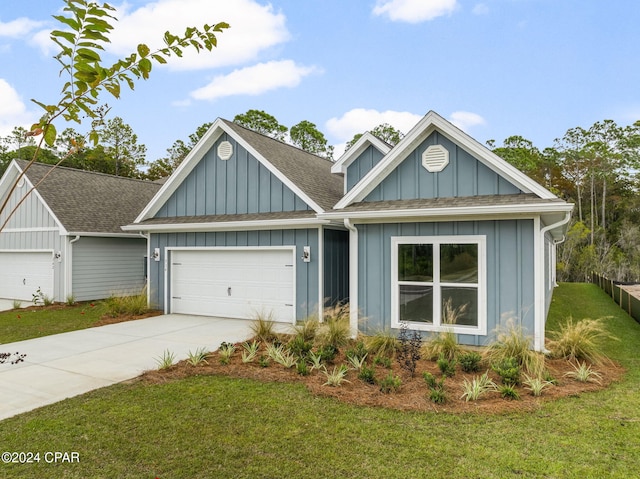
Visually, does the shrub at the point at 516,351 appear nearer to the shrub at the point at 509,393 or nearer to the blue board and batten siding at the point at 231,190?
the shrub at the point at 509,393

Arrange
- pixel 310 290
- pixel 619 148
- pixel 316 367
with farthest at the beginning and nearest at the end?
pixel 619 148 → pixel 310 290 → pixel 316 367

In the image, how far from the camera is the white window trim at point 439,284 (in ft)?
→ 25.8

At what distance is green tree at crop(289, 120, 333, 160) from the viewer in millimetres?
36094

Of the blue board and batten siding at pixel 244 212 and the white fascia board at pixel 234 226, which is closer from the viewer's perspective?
the white fascia board at pixel 234 226

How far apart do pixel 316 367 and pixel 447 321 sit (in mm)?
2797

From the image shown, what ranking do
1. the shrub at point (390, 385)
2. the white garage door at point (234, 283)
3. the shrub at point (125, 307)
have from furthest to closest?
the shrub at point (125, 307) → the white garage door at point (234, 283) → the shrub at point (390, 385)

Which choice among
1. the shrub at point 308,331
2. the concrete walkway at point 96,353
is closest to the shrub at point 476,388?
the shrub at point 308,331

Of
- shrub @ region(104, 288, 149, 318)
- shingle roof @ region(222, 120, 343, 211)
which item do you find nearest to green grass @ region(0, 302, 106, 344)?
shrub @ region(104, 288, 149, 318)

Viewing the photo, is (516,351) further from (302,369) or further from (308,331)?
(308,331)

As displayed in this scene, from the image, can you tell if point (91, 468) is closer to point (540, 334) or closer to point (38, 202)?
point (540, 334)

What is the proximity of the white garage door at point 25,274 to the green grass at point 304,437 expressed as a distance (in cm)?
1147

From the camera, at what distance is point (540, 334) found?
7.47 meters

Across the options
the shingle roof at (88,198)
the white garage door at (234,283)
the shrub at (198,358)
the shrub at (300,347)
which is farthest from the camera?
the shingle roof at (88,198)

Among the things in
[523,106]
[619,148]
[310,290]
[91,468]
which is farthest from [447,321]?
[619,148]
